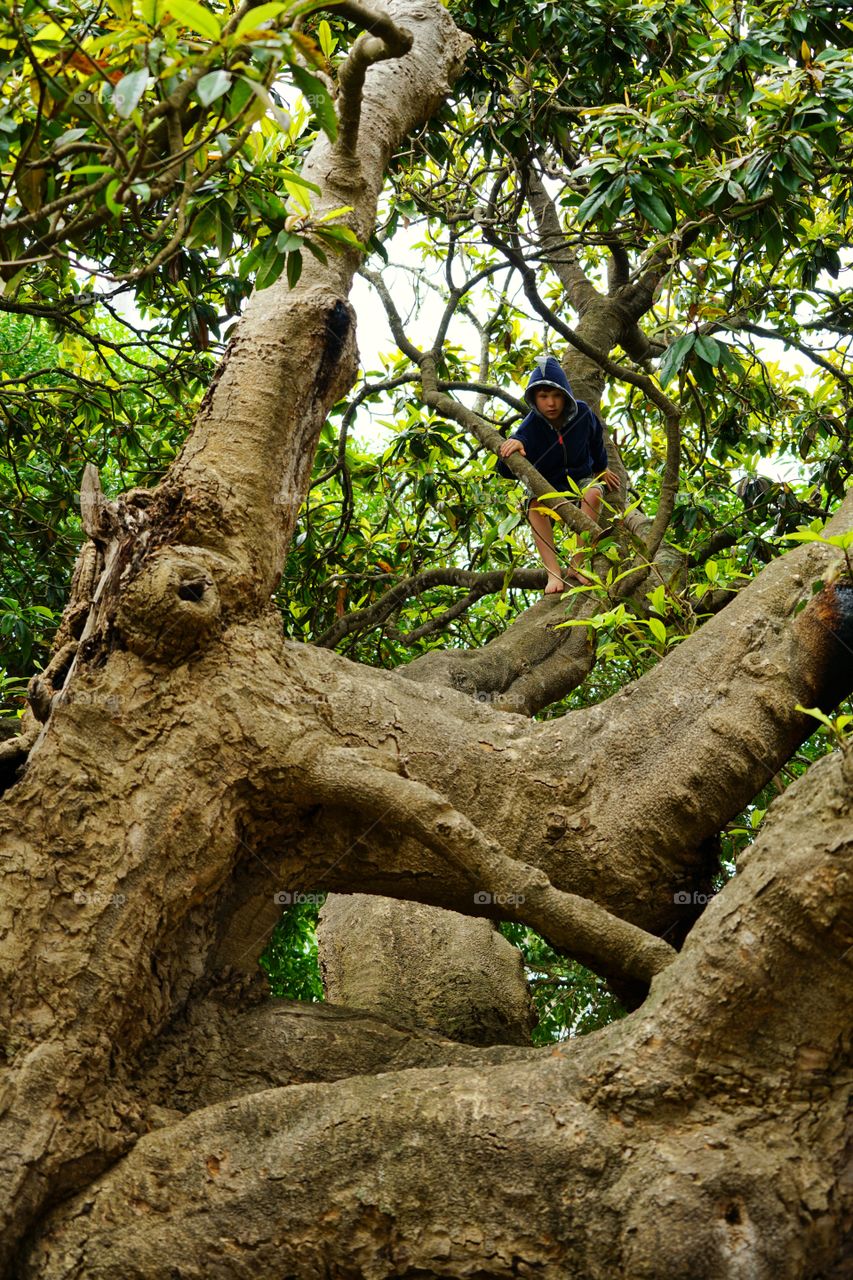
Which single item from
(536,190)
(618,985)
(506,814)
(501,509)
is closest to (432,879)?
(506,814)

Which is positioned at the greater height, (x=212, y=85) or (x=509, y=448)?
(x=509, y=448)

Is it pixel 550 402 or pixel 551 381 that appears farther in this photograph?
pixel 550 402

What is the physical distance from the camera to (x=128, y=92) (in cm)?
229

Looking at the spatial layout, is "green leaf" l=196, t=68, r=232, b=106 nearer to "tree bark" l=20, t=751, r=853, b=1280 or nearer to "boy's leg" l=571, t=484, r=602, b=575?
"tree bark" l=20, t=751, r=853, b=1280

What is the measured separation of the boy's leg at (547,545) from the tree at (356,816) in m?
0.81

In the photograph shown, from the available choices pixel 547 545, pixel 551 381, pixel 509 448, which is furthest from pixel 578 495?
pixel 551 381

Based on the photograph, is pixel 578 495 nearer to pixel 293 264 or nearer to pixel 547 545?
pixel 547 545

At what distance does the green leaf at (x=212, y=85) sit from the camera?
2184mm

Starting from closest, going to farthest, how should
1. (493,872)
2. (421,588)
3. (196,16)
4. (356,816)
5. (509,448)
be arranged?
(196,16), (493,872), (356,816), (509,448), (421,588)

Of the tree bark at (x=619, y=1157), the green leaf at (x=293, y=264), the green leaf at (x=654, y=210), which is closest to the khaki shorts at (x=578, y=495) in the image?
the green leaf at (x=654, y=210)

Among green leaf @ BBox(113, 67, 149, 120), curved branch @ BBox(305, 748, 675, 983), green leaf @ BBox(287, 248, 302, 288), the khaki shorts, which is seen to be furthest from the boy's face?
green leaf @ BBox(113, 67, 149, 120)

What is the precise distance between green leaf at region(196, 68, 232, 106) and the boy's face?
405cm

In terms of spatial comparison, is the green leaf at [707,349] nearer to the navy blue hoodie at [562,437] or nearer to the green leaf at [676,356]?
the green leaf at [676,356]

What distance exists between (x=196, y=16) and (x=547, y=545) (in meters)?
4.02
